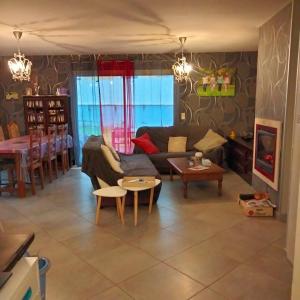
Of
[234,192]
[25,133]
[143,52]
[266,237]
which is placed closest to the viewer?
[266,237]

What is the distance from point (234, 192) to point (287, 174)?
51.3 inches

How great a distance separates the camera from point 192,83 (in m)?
6.41

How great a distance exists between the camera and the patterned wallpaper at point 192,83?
6301mm

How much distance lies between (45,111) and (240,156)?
4.17 metres

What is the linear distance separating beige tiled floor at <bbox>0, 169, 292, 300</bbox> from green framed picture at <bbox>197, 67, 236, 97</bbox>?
8.91 ft

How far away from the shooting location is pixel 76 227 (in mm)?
3439

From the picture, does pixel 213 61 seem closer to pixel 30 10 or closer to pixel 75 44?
pixel 75 44

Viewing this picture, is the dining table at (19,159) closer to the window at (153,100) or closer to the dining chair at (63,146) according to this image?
the dining chair at (63,146)

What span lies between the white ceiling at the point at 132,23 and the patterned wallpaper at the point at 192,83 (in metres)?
0.68

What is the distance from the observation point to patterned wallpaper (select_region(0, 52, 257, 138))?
630cm

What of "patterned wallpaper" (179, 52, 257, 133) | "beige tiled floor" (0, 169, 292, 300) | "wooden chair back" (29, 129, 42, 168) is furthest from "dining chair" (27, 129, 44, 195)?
"patterned wallpaper" (179, 52, 257, 133)

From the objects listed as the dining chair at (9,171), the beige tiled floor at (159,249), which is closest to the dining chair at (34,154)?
the dining chair at (9,171)

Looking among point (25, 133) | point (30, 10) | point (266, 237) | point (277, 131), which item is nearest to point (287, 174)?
point (277, 131)

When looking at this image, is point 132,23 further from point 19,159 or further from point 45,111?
point 45,111
